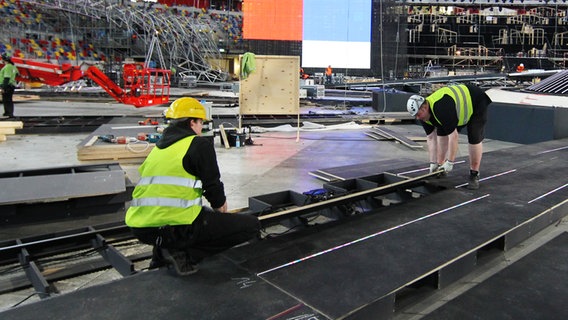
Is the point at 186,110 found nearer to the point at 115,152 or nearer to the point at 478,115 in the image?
the point at 478,115

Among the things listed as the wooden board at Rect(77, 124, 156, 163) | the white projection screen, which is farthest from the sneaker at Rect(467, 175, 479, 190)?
the white projection screen

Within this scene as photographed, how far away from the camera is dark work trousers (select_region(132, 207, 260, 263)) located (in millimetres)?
3125

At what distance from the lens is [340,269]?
10.6 ft

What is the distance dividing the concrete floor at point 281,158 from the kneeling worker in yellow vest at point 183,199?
47.3 inches

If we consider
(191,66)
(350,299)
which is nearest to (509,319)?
(350,299)

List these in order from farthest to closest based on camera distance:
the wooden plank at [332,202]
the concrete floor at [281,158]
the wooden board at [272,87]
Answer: the wooden board at [272,87] < the wooden plank at [332,202] < the concrete floor at [281,158]

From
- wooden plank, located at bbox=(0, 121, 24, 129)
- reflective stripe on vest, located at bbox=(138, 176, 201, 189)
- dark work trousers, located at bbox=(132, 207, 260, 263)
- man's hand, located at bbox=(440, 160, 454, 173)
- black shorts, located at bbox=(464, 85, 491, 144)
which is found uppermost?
black shorts, located at bbox=(464, 85, 491, 144)

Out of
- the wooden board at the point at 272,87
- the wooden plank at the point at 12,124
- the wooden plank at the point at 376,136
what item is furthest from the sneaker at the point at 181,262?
the wooden plank at the point at 12,124

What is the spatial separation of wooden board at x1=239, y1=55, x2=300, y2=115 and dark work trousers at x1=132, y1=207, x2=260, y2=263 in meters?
7.56

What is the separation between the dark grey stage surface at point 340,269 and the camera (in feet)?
8.86

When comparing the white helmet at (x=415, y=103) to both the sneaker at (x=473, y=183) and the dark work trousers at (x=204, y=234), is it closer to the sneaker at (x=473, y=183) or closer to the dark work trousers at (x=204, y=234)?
the sneaker at (x=473, y=183)

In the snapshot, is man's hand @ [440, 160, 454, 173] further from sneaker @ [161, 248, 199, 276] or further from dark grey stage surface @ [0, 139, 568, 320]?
sneaker @ [161, 248, 199, 276]

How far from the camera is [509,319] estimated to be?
300 centimetres

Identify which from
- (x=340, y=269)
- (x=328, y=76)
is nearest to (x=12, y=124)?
(x=340, y=269)
